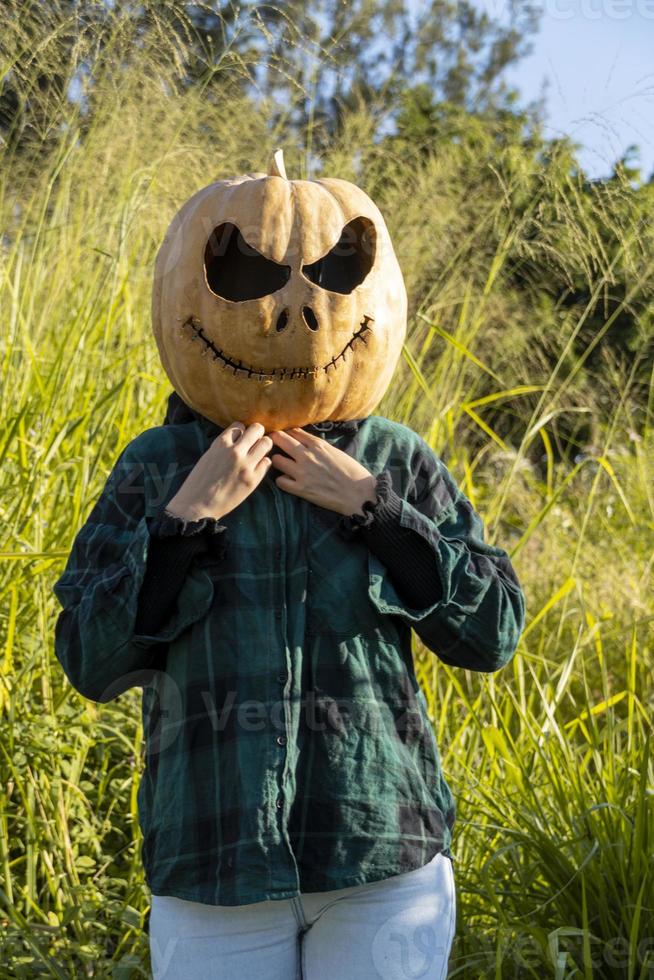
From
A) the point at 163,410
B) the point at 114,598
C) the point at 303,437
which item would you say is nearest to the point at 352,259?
the point at 303,437

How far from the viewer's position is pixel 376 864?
1.60 m

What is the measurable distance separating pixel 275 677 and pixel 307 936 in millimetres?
391

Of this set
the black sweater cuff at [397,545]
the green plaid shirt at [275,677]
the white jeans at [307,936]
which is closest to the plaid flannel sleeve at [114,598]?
the green plaid shirt at [275,677]

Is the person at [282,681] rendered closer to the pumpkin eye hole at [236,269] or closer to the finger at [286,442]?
the finger at [286,442]

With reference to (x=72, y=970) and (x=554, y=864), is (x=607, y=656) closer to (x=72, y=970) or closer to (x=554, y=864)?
(x=554, y=864)

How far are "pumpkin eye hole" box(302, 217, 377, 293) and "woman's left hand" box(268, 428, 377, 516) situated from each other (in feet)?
0.99

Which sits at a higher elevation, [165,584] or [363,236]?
[363,236]

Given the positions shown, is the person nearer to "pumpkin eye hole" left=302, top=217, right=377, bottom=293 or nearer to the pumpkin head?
the pumpkin head

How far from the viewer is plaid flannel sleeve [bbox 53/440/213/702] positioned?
159 centimetres

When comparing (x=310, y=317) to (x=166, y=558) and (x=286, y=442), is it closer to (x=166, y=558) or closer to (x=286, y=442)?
(x=286, y=442)

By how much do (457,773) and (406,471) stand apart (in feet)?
4.40

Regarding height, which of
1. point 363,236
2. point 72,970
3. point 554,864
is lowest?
point 72,970

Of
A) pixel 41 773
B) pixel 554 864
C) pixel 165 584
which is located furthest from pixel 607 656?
pixel 165 584

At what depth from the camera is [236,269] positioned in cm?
181
